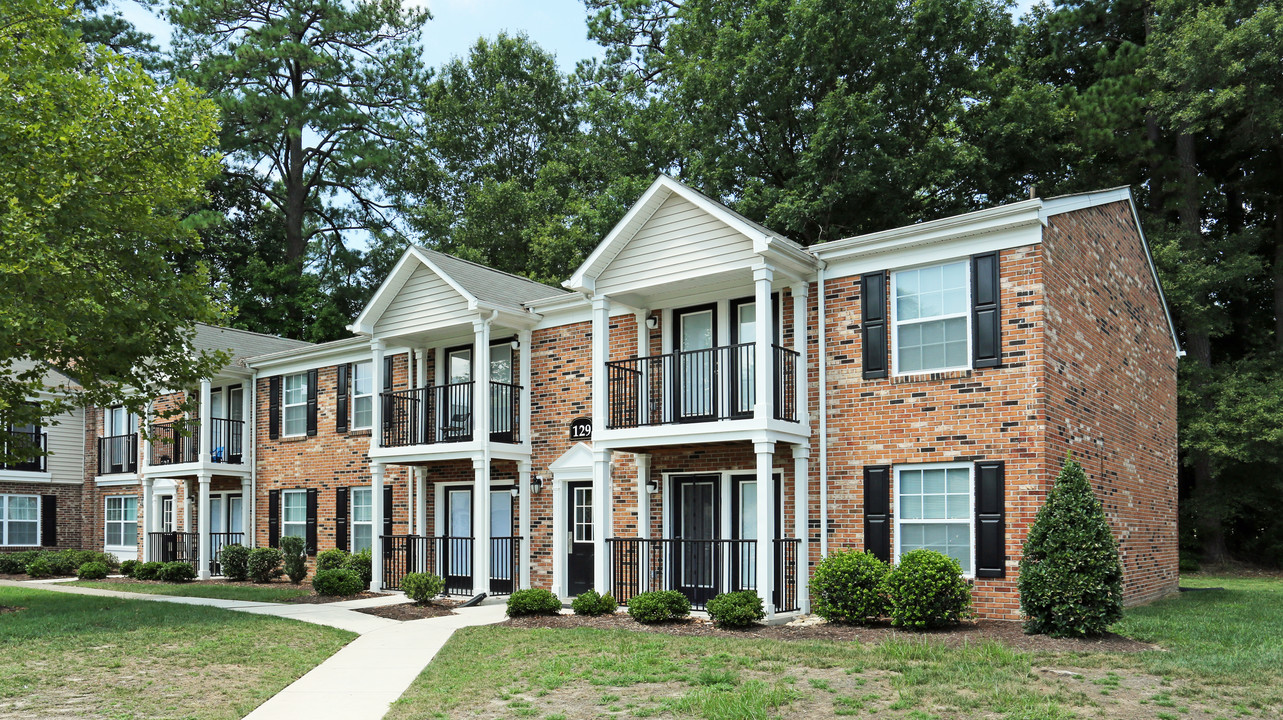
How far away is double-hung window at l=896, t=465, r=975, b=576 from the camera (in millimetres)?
12969

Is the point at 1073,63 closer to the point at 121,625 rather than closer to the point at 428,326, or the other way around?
the point at 428,326

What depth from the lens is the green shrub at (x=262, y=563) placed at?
71.2ft

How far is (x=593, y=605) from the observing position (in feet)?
47.0

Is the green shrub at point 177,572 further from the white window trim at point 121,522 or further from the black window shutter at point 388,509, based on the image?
the black window shutter at point 388,509

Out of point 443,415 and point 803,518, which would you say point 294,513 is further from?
point 803,518

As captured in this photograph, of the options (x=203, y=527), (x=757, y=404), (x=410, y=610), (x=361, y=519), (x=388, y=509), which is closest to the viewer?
(x=757, y=404)

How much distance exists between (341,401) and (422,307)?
4325 millimetres

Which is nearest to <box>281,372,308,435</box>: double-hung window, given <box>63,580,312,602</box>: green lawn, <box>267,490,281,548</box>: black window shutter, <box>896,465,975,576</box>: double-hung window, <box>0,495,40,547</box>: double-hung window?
<box>267,490,281,548</box>: black window shutter

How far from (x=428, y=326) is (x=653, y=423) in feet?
17.8

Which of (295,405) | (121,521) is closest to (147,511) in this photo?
(121,521)

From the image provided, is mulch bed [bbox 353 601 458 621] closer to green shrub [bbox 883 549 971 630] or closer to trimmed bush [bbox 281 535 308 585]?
trimmed bush [bbox 281 535 308 585]

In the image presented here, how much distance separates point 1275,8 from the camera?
23.3 meters

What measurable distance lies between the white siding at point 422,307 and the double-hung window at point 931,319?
782cm

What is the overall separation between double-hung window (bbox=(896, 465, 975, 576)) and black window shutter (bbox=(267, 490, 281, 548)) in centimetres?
1531
